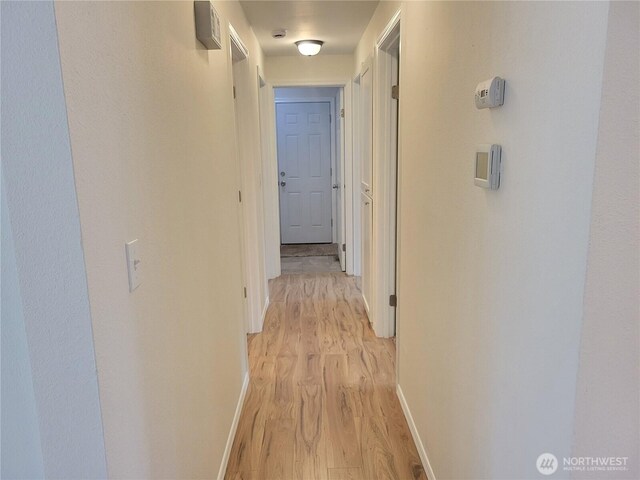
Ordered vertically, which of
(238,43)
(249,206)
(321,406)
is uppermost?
(238,43)

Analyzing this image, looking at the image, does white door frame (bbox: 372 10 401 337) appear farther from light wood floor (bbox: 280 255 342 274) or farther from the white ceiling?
light wood floor (bbox: 280 255 342 274)

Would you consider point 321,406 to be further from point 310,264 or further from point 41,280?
point 310,264

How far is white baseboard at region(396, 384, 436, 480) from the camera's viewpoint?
6.16ft

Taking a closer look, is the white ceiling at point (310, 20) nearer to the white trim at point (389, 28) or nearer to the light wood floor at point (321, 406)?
the white trim at point (389, 28)

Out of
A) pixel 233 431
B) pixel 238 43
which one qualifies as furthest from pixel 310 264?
pixel 233 431

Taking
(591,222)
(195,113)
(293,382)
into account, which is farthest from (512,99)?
(293,382)

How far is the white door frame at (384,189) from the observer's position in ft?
9.41

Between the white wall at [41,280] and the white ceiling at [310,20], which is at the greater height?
the white ceiling at [310,20]

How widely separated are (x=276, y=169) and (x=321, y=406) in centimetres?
A: 270

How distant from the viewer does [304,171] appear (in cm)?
609

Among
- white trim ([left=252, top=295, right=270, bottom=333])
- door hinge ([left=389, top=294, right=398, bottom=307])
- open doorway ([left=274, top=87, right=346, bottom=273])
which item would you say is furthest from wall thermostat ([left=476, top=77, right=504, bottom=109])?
open doorway ([left=274, top=87, right=346, bottom=273])

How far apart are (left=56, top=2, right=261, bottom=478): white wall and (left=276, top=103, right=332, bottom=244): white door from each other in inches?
156
